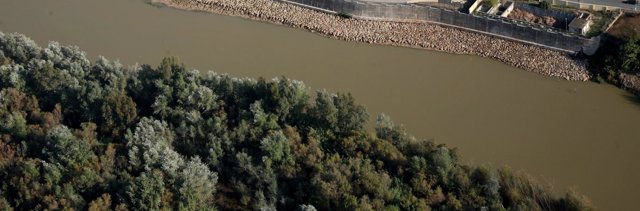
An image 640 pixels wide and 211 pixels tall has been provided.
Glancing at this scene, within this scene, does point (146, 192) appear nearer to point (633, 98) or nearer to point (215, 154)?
point (215, 154)

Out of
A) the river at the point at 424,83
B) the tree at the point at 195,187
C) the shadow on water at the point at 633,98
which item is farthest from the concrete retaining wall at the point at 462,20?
the tree at the point at 195,187

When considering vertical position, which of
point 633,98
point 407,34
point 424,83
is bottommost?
point 424,83

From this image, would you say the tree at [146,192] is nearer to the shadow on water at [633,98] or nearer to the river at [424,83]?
the river at [424,83]

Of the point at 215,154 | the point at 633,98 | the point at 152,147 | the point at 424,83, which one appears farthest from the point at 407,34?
the point at 152,147

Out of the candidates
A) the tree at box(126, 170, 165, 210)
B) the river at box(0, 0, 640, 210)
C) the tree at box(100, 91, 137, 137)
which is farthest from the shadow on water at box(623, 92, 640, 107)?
the tree at box(100, 91, 137, 137)

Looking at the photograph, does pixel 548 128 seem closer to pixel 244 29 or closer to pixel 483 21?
pixel 483 21

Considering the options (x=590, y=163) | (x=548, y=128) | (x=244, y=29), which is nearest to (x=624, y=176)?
(x=590, y=163)
